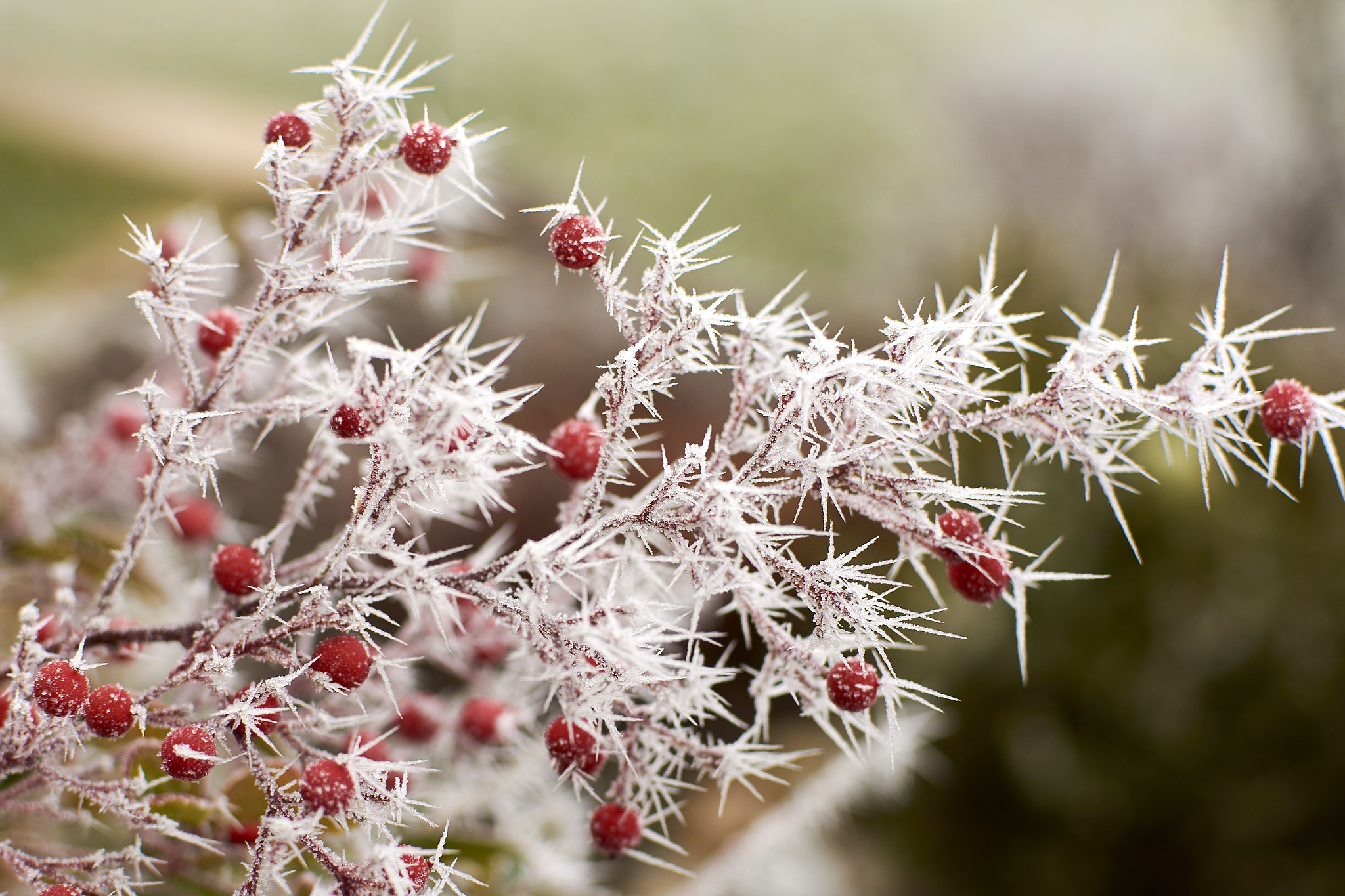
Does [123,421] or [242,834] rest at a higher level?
[123,421]

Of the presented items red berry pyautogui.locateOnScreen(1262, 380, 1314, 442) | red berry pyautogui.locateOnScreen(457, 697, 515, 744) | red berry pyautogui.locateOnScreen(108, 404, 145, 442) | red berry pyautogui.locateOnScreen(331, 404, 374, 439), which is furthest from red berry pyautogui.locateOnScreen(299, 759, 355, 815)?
red berry pyautogui.locateOnScreen(108, 404, 145, 442)

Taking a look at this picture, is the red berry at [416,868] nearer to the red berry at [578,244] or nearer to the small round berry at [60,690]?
the small round berry at [60,690]

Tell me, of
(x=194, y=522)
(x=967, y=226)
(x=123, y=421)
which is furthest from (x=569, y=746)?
(x=967, y=226)

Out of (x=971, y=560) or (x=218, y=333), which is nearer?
(x=971, y=560)

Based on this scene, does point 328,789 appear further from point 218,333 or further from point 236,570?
point 218,333

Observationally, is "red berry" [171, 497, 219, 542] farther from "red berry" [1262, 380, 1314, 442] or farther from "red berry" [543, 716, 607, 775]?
"red berry" [1262, 380, 1314, 442]

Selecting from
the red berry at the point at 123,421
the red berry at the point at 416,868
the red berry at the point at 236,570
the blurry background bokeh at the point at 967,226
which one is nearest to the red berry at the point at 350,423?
the red berry at the point at 236,570

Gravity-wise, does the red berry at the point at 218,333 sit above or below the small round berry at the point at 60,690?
above
